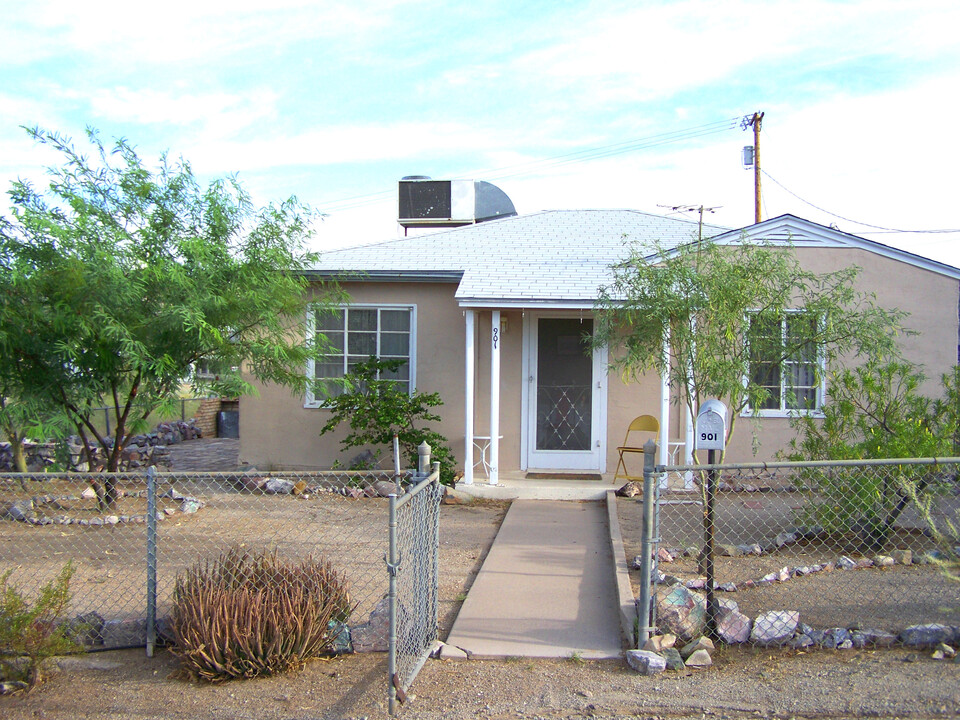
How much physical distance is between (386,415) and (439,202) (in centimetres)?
631

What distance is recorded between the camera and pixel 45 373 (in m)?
7.91

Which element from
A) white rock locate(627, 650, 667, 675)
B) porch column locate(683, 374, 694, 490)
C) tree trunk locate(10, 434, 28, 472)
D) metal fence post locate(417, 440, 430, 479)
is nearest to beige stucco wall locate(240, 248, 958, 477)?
porch column locate(683, 374, 694, 490)

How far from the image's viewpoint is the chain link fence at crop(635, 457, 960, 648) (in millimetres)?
4922

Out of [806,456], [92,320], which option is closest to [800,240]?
[806,456]

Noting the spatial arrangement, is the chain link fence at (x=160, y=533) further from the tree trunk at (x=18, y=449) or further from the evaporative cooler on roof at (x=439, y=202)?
the evaporative cooler on roof at (x=439, y=202)

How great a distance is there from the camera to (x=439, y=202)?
15.3 metres

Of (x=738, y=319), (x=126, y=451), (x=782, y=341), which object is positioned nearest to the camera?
(x=738, y=319)

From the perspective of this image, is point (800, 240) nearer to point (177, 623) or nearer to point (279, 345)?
point (279, 345)

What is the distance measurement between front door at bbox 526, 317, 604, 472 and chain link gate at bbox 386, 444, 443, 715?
19.6ft

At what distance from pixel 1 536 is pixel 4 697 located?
4.14m

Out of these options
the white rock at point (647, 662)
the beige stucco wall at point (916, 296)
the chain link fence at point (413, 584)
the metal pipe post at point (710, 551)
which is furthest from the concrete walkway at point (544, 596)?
the beige stucco wall at point (916, 296)

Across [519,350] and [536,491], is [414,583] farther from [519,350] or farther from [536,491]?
[519,350]

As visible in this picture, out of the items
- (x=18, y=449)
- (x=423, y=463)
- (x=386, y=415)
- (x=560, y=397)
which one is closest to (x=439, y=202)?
(x=560, y=397)

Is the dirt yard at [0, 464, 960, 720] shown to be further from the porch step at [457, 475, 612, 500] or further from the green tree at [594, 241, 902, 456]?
the porch step at [457, 475, 612, 500]
